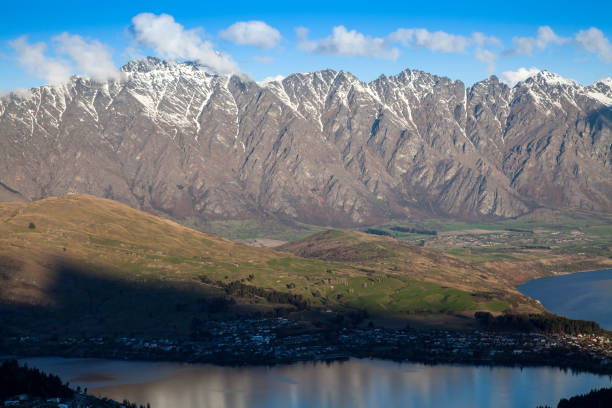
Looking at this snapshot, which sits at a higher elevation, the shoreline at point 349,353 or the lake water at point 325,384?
the shoreline at point 349,353

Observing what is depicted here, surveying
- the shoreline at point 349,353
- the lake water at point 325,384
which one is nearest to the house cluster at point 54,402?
the lake water at point 325,384

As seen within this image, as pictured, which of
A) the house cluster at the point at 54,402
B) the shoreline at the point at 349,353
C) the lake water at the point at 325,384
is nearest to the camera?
the house cluster at the point at 54,402

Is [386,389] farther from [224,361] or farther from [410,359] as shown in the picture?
[224,361]

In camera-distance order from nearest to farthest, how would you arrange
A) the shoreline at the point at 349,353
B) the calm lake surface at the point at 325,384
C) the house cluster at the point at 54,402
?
1. the house cluster at the point at 54,402
2. the calm lake surface at the point at 325,384
3. the shoreline at the point at 349,353

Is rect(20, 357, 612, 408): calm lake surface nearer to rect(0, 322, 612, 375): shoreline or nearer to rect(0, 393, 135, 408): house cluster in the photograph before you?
rect(0, 322, 612, 375): shoreline

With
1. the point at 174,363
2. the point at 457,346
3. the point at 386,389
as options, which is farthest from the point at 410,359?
the point at 174,363

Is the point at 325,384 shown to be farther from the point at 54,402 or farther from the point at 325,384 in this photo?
the point at 54,402

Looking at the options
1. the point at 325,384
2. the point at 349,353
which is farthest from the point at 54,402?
the point at 349,353

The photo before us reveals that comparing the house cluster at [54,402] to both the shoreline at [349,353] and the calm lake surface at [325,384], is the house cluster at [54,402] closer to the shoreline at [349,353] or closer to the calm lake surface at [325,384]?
the calm lake surface at [325,384]
